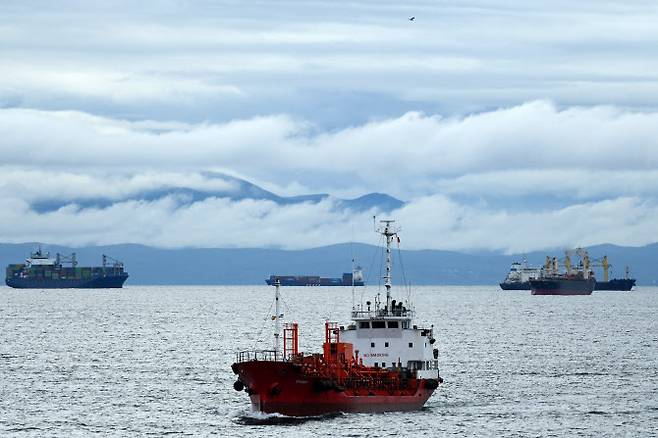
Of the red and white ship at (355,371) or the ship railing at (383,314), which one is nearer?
the red and white ship at (355,371)

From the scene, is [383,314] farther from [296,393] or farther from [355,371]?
[296,393]

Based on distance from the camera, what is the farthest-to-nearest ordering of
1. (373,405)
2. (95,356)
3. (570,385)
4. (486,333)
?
(486,333), (95,356), (570,385), (373,405)

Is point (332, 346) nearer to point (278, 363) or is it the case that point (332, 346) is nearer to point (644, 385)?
point (278, 363)

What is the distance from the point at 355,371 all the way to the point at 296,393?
4.03m

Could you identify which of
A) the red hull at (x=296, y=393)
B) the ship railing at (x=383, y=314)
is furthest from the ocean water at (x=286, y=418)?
the ship railing at (x=383, y=314)

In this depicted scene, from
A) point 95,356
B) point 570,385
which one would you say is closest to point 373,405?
point 570,385

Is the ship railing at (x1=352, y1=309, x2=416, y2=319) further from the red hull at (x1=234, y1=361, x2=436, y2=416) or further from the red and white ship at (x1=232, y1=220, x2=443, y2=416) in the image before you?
the red hull at (x1=234, y1=361, x2=436, y2=416)

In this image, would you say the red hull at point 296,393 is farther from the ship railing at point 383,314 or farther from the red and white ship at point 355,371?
the ship railing at point 383,314

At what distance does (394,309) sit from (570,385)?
2643 cm

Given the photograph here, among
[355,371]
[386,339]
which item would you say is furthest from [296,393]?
[386,339]

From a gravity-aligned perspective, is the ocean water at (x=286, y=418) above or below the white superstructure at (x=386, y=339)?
below

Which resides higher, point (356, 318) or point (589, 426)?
point (356, 318)

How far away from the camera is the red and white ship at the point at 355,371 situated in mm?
80625

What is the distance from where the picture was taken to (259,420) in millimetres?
82000
